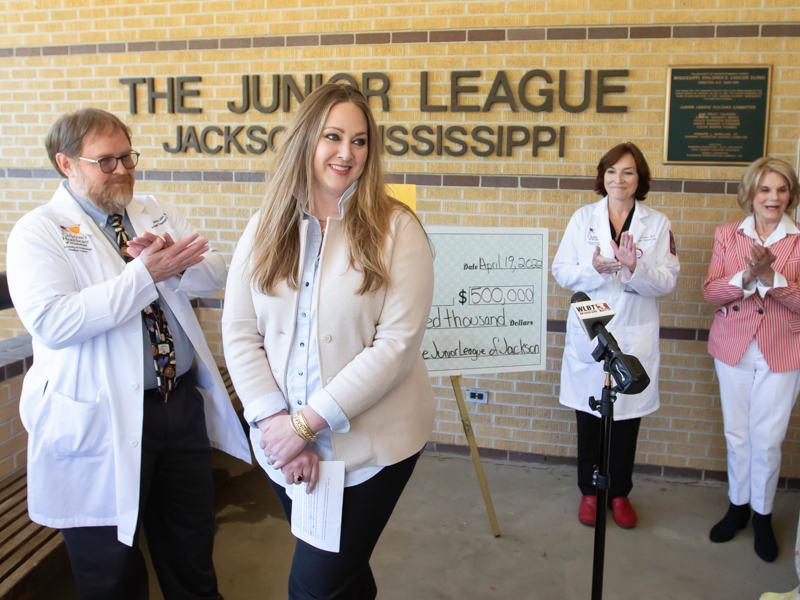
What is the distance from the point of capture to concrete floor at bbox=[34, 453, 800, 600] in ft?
9.29

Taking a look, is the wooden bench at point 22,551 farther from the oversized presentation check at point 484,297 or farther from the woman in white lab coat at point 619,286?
the woman in white lab coat at point 619,286

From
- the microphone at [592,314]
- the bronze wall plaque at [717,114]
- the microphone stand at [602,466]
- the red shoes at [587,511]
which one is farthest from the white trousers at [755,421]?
the microphone at [592,314]

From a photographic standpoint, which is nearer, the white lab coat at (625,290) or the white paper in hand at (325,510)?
the white paper in hand at (325,510)

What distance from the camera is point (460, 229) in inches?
123

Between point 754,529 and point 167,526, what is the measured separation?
9.21ft

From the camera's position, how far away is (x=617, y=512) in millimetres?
3393

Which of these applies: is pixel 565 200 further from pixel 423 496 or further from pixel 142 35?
pixel 142 35

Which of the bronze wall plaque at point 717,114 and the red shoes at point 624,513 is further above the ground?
the bronze wall plaque at point 717,114

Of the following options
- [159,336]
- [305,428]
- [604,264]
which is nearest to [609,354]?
[305,428]

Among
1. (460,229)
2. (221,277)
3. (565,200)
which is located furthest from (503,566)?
(565,200)

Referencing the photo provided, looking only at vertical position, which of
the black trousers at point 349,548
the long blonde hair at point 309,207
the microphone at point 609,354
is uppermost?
the long blonde hair at point 309,207

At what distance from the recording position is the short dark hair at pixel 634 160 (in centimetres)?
328

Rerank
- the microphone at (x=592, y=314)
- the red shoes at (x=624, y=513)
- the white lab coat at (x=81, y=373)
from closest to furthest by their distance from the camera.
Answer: the microphone at (x=592, y=314)
the white lab coat at (x=81, y=373)
the red shoes at (x=624, y=513)

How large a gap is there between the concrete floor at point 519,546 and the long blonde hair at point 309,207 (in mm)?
1782
